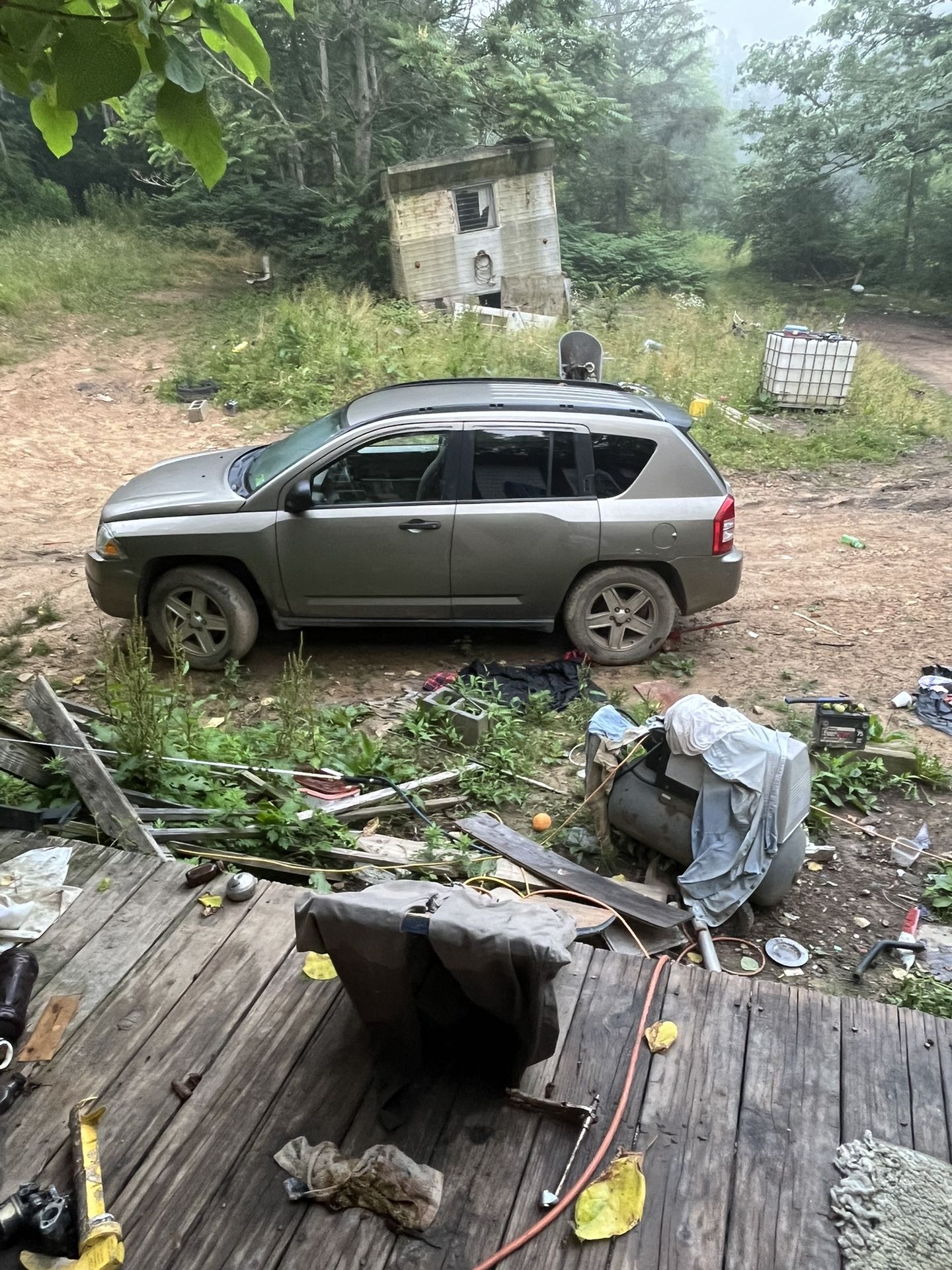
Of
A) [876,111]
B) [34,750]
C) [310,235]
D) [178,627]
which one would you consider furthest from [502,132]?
[34,750]

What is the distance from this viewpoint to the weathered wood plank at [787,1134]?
2098mm

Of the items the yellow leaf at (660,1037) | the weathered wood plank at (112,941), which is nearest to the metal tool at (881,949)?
the yellow leaf at (660,1037)

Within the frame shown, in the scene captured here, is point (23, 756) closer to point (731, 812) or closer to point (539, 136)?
point (731, 812)

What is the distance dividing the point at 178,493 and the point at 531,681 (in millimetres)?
2942

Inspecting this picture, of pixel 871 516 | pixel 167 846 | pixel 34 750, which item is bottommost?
pixel 871 516

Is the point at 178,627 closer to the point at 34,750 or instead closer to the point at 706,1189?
the point at 34,750

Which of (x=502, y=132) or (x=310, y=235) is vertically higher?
(x=502, y=132)

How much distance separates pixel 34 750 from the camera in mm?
3979

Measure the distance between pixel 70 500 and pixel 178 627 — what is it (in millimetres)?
5353

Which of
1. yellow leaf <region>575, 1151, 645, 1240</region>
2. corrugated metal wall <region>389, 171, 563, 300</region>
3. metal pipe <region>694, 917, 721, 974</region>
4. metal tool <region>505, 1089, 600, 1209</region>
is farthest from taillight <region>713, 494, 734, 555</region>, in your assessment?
corrugated metal wall <region>389, 171, 563, 300</region>

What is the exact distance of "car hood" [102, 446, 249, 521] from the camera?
6.23 metres

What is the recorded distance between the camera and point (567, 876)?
162 inches

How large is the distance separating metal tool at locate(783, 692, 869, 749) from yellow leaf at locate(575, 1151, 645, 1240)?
383cm

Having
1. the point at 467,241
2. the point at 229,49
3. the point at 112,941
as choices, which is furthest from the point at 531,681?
the point at 467,241
